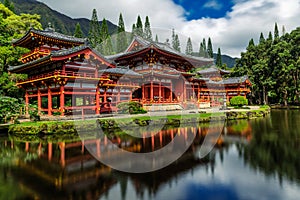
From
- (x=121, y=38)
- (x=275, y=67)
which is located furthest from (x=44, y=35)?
(x=275, y=67)

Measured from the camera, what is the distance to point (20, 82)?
24844mm

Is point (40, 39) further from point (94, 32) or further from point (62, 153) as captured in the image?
point (94, 32)

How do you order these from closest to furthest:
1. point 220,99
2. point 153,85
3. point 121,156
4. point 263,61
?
point 121,156 → point 153,85 → point 220,99 → point 263,61

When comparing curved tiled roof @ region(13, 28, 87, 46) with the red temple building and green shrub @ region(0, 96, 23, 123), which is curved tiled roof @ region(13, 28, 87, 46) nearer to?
the red temple building

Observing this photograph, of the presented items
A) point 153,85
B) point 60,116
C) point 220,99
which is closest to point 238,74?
point 220,99

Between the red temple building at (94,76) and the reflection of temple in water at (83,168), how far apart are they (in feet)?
25.1

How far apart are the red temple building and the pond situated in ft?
30.1

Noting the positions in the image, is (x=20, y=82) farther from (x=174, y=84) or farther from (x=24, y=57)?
(x=174, y=84)

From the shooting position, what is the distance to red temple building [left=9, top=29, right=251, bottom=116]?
2109cm

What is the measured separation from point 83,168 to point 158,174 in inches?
129

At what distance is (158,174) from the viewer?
855 centimetres

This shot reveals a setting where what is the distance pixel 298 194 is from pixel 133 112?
65.2 ft

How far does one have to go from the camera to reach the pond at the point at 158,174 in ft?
22.7

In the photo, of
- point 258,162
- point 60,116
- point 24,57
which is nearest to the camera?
point 258,162
